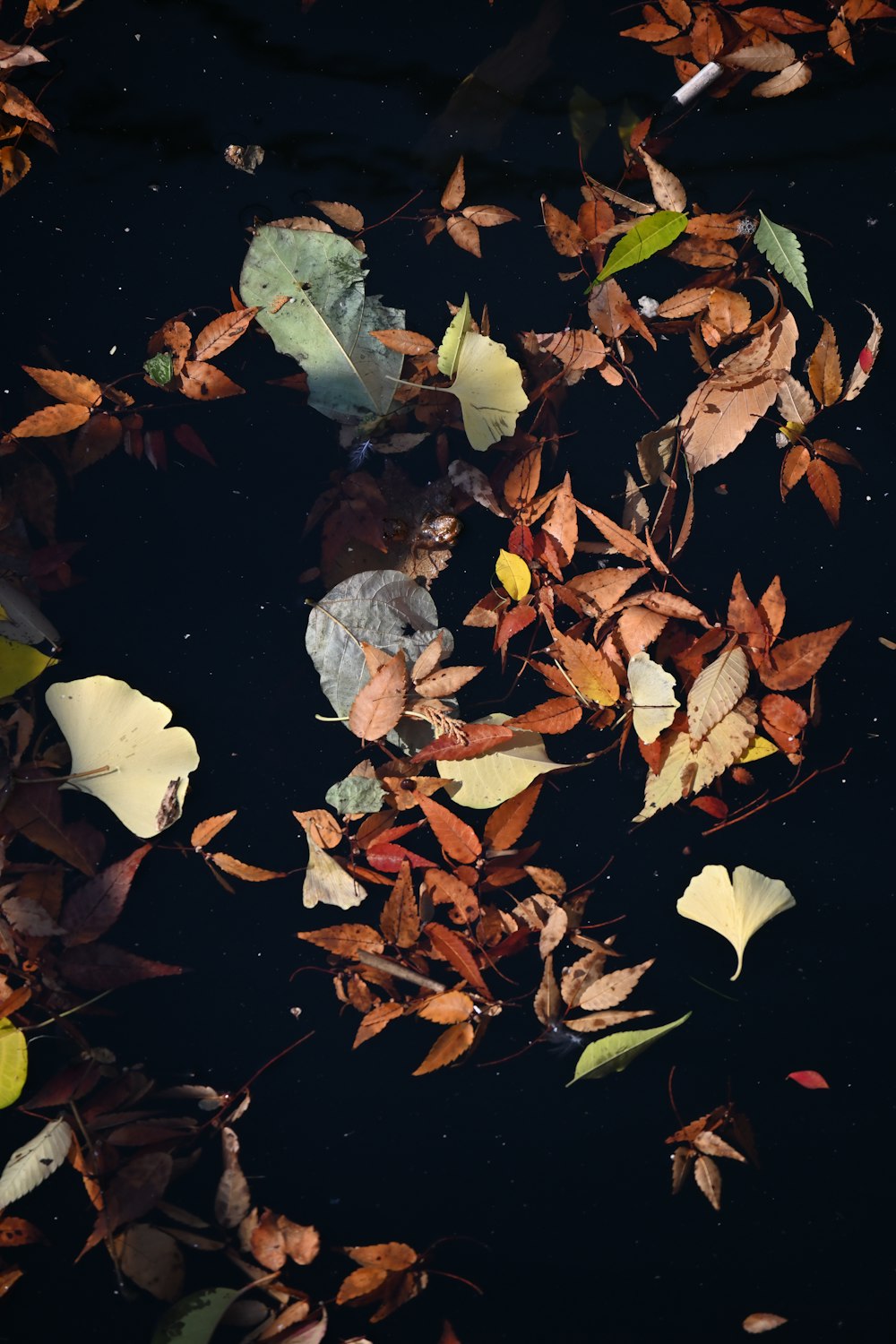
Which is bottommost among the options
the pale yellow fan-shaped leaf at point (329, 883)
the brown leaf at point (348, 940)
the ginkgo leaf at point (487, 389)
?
the brown leaf at point (348, 940)

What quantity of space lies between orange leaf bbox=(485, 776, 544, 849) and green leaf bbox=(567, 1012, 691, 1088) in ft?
0.97

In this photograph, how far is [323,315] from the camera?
1200mm

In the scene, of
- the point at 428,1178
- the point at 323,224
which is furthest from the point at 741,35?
the point at 428,1178

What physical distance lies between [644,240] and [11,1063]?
4.58 ft

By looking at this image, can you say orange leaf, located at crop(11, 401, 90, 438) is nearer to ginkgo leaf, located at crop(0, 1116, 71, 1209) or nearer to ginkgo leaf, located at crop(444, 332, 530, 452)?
ginkgo leaf, located at crop(444, 332, 530, 452)

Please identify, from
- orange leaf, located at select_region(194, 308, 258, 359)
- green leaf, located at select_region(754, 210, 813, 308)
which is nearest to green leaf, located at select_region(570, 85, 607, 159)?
green leaf, located at select_region(754, 210, 813, 308)

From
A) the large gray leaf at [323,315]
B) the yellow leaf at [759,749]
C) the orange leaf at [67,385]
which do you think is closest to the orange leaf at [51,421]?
→ the orange leaf at [67,385]

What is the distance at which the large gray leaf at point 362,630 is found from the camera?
119 cm

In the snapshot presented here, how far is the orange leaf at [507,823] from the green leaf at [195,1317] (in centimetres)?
68

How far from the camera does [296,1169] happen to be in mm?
1195

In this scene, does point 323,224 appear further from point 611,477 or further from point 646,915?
point 646,915

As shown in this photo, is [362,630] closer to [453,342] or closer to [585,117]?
[453,342]

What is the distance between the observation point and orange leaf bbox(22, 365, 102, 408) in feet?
3.95

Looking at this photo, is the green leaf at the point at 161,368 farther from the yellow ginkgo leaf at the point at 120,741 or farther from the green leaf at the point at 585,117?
the green leaf at the point at 585,117
